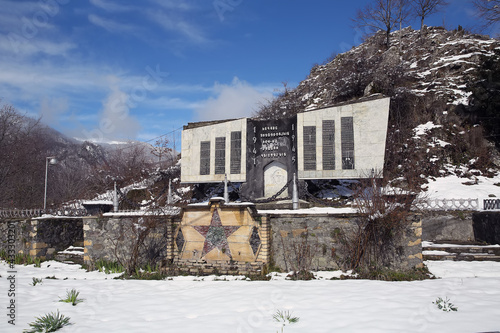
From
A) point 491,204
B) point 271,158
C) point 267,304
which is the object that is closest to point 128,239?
point 267,304

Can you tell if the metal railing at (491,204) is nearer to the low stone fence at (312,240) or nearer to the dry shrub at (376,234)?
the dry shrub at (376,234)

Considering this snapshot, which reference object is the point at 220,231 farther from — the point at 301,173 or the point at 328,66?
the point at 328,66

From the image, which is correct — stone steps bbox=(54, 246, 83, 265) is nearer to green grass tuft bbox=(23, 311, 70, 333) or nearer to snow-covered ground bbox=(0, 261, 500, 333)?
snow-covered ground bbox=(0, 261, 500, 333)

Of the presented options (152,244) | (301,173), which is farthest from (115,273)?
(301,173)

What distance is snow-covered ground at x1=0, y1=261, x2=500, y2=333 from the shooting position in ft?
17.9

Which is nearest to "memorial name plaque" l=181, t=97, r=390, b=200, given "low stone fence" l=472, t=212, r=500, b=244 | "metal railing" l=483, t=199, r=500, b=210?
"metal railing" l=483, t=199, r=500, b=210

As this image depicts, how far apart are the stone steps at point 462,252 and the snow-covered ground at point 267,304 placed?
0.91m

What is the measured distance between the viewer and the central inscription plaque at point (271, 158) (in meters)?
19.0

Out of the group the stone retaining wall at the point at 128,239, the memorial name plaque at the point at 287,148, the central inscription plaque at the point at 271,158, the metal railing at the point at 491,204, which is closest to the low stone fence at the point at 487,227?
the metal railing at the point at 491,204

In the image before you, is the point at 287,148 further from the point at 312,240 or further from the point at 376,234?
the point at 376,234

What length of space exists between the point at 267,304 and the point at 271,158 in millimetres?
13117

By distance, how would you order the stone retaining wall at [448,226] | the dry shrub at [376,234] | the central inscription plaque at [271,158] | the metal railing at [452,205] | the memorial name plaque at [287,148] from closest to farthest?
the dry shrub at [376,234] → the stone retaining wall at [448,226] → the metal railing at [452,205] → the memorial name plaque at [287,148] → the central inscription plaque at [271,158]

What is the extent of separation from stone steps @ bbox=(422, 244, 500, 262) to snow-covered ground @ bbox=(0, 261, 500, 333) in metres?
0.91

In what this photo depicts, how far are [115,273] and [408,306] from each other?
893 cm
